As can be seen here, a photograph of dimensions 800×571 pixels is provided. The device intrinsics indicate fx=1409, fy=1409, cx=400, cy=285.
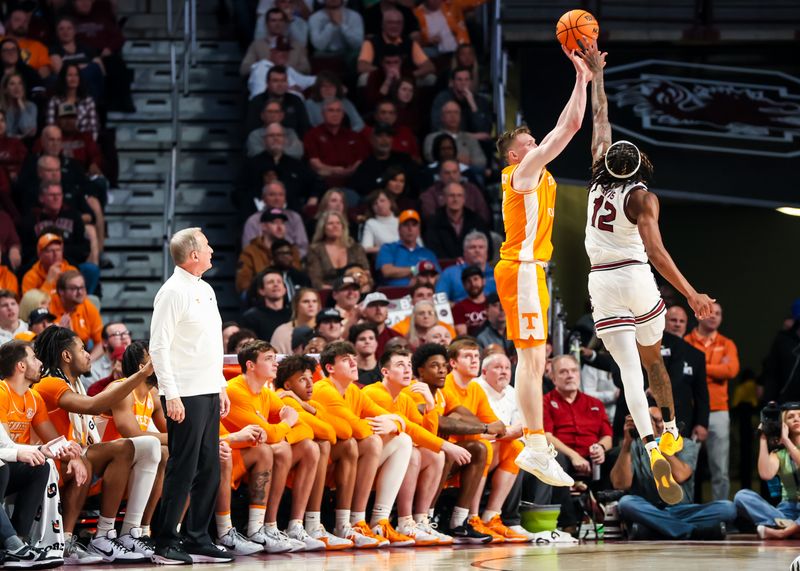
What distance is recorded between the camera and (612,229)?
8797 mm

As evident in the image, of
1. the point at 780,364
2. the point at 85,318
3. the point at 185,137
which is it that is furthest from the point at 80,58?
the point at 780,364

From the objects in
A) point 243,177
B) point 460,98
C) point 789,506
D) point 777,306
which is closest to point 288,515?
point 789,506

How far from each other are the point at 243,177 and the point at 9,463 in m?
7.14

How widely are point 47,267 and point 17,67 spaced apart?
137 inches

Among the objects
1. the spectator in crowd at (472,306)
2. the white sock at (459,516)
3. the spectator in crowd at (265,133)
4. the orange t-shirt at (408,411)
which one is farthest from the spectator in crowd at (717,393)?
the spectator in crowd at (265,133)

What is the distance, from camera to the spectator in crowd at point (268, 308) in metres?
13.0

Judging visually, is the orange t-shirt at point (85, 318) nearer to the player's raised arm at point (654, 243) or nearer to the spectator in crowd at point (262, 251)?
the spectator in crowd at point (262, 251)

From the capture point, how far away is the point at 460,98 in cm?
1644

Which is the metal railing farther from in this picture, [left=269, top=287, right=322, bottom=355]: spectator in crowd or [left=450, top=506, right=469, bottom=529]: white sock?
[left=450, top=506, right=469, bottom=529]: white sock

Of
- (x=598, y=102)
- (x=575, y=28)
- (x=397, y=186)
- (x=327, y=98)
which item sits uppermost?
(x=327, y=98)

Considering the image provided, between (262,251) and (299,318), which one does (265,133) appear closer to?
(262,251)


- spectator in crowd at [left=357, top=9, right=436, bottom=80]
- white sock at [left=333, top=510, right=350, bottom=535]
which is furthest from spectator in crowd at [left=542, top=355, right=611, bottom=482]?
spectator in crowd at [left=357, top=9, right=436, bottom=80]

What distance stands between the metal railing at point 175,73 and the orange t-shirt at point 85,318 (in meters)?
1.99

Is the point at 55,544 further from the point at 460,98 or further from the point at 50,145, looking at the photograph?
the point at 460,98
